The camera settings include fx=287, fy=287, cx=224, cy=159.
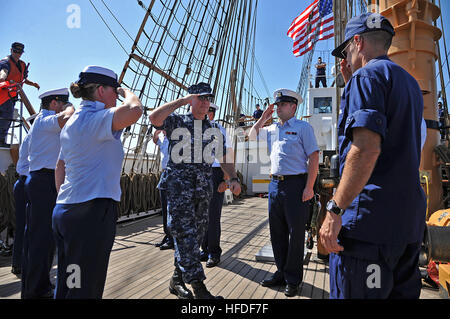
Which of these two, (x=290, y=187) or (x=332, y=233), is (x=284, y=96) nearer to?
(x=290, y=187)

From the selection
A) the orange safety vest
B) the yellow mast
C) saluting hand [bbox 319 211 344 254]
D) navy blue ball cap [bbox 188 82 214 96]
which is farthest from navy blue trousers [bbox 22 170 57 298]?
the yellow mast

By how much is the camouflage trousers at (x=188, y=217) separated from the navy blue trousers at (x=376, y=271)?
3.83 feet

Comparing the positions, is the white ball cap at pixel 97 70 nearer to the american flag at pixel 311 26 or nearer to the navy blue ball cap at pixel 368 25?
the navy blue ball cap at pixel 368 25

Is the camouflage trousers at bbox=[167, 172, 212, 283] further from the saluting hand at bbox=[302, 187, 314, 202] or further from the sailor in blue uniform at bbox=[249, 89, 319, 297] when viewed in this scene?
the saluting hand at bbox=[302, 187, 314, 202]

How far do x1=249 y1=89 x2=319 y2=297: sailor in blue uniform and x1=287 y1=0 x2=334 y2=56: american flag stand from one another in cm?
1242

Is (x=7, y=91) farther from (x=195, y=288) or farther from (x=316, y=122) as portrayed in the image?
(x=316, y=122)

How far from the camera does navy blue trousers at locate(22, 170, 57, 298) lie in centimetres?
195

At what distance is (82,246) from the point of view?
48.4 inches

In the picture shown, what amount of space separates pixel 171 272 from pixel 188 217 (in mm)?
928

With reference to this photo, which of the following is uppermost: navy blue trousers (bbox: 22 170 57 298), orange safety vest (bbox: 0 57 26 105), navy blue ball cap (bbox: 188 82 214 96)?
orange safety vest (bbox: 0 57 26 105)

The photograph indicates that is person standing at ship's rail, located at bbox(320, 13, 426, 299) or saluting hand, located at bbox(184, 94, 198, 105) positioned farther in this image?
saluting hand, located at bbox(184, 94, 198, 105)

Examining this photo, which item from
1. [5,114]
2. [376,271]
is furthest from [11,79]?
[376,271]
